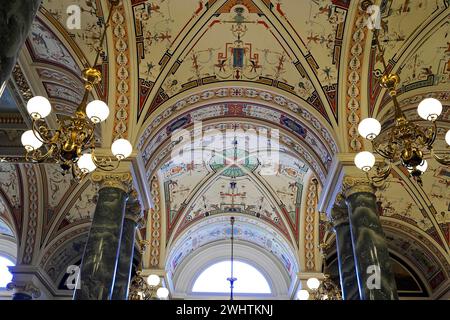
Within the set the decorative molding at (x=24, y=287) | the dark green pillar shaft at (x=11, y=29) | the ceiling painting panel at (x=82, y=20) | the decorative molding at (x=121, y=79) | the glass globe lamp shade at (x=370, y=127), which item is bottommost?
the dark green pillar shaft at (x=11, y=29)

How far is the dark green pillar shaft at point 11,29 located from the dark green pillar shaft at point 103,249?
167 inches

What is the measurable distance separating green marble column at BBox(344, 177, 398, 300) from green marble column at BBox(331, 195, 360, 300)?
44cm

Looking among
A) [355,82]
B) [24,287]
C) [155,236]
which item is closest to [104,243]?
[355,82]

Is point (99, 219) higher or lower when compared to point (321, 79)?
lower

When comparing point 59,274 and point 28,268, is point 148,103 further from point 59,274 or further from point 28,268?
point 59,274

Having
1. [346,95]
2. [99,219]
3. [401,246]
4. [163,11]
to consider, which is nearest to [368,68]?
[346,95]

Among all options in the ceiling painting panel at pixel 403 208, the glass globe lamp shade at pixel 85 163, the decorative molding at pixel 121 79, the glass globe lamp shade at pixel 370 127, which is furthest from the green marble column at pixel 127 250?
the ceiling painting panel at pixel 403 208

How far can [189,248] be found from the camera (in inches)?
573

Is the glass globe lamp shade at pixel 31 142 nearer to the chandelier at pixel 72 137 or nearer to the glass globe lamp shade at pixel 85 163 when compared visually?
the chandelier at pixel 72 137

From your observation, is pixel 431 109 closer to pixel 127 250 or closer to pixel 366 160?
pixel 366 160

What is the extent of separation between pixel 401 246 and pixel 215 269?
5.91 meters

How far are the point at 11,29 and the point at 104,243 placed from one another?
446cm

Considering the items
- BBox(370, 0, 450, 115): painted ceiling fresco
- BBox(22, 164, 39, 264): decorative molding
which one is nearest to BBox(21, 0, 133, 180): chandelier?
BBox(370, 0, 450, 115): painted ceiling fresco

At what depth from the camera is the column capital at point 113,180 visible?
6738 millimetres
